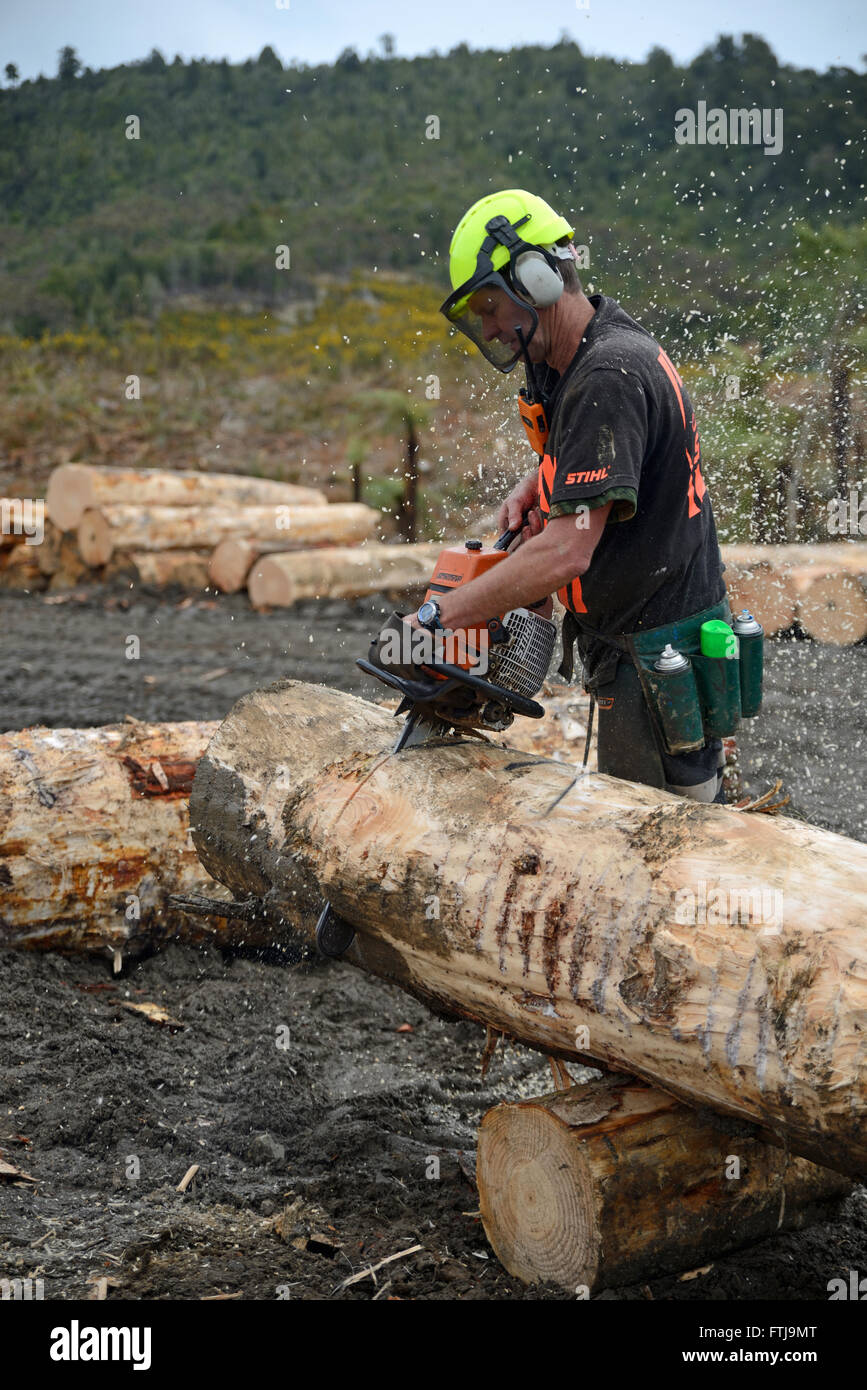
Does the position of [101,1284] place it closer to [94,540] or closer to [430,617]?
[430,617]

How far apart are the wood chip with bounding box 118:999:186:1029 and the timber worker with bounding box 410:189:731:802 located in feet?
6.06

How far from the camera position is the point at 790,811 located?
197 inches

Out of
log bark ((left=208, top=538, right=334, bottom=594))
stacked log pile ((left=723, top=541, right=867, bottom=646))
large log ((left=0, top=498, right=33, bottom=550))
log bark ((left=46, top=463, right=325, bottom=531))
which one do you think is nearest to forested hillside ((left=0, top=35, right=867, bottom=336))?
log bark ((left=46, top=463, right=325, bottom=531))

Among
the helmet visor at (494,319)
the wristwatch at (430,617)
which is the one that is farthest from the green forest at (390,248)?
the wristwatch at (430,617)

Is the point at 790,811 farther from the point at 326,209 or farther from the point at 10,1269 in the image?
the point at 326,209

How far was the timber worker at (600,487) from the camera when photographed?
2891mm

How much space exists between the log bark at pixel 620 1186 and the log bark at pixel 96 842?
2055 millimetres

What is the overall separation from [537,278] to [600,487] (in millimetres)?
656

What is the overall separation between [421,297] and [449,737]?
89.2 feet

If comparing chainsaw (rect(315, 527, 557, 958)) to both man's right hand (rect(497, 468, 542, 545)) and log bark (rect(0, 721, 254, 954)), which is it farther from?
log bark (rect(0, 721, 254, 954))

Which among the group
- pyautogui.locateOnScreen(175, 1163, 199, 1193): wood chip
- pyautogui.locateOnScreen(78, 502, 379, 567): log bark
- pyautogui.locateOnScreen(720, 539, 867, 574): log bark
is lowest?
pyautogui.locateOnScreen(175, 1163, 199, 1193): wood chip

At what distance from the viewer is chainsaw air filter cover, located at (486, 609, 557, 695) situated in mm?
3111

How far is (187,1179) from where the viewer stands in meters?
3.10

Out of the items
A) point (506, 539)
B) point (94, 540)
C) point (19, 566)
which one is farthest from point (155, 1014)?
point (19, 566)
